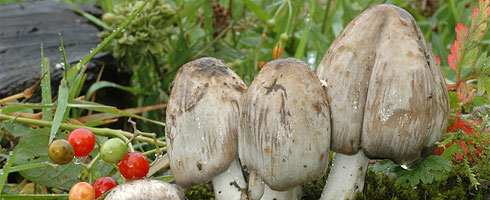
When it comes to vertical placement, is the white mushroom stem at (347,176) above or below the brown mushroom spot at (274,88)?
below

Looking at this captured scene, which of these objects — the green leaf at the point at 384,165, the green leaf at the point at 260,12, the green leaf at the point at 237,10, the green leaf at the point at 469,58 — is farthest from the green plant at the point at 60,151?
the green leaf at the point at 237,10

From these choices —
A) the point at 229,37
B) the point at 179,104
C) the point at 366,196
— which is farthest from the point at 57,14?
the point at 366,196

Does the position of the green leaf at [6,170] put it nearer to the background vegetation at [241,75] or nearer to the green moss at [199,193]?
the background vegetation at [241,75]

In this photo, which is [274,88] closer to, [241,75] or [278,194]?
[278,194]

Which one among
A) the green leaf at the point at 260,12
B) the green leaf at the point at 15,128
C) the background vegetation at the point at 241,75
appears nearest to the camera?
the background vegetation at the point at 241,75

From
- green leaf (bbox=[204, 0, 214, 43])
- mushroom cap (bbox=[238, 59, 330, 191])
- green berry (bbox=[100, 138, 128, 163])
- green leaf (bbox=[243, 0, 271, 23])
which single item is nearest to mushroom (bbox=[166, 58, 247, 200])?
mushroom cap (bbox=[238, 59, 330, 191])

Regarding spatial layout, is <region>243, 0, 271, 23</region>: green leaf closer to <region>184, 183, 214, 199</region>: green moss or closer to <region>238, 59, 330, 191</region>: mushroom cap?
<region>184, 183, 214, 199</region>: green moss
